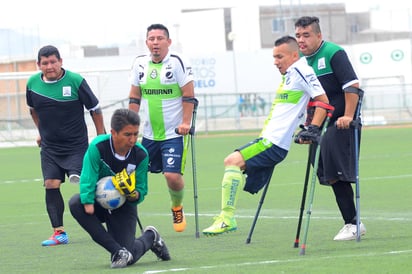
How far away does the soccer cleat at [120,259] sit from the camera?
9.37 metres

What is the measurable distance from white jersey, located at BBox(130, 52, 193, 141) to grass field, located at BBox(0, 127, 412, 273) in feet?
3.98

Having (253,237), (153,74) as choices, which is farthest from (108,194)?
(153,74)

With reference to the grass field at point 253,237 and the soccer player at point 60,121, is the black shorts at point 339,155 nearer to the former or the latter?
the grass field at point 253,237

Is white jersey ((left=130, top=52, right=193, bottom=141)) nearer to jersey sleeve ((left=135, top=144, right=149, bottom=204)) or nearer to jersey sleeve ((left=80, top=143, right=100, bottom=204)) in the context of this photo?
jersey sleeve ((left=135, top=144, right=149, bottom=204))

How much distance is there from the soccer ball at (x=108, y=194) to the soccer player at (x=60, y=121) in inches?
114

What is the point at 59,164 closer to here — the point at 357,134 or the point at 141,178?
the point at 141,178

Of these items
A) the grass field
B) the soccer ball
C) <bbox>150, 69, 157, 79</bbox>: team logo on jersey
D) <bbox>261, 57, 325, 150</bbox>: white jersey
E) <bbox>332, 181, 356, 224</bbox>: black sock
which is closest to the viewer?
the grass field

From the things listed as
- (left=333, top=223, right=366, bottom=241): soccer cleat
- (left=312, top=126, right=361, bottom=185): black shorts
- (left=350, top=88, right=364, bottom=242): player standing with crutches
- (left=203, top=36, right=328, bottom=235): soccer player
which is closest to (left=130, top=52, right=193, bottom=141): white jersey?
(left=203, top=36, right=328, bottom=235): soccer player

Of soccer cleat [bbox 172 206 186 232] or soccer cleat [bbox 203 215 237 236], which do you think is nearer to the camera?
soccer cleat [bbox 203 215 237 236]

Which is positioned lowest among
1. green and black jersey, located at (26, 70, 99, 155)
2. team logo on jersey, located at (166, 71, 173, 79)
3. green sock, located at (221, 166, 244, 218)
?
green sock, located at (221, 166, 244, 218)

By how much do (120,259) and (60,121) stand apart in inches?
141

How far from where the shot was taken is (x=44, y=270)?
31.3ft

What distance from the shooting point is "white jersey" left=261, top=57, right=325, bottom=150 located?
10711mm

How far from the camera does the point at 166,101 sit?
1255cm
